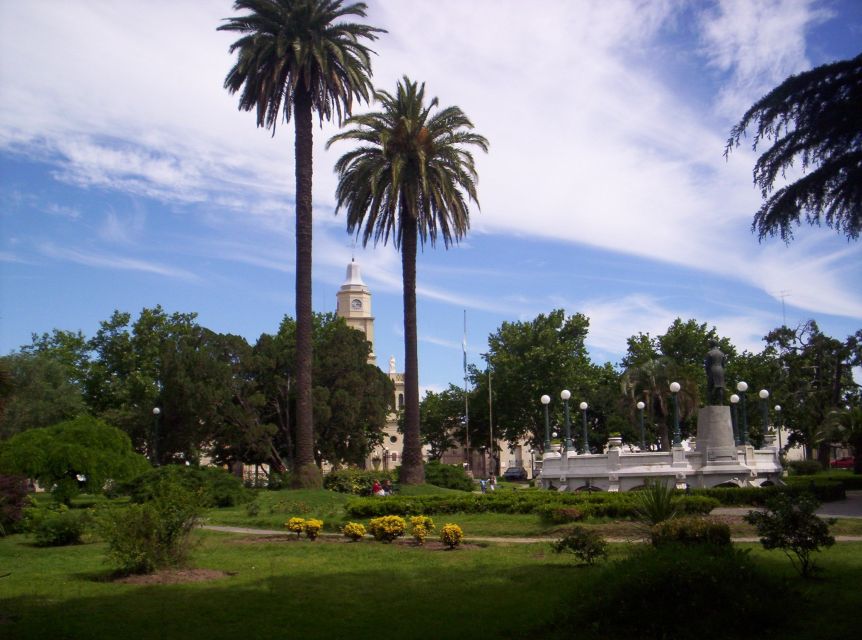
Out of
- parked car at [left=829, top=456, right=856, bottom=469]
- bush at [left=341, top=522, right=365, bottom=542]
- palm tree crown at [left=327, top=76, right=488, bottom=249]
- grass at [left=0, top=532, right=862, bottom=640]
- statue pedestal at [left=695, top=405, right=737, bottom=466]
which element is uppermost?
palm tree crown at [left=327, top=76, right=488, bottom=249]

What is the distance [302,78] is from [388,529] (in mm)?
21457

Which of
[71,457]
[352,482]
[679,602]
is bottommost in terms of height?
[679,602]

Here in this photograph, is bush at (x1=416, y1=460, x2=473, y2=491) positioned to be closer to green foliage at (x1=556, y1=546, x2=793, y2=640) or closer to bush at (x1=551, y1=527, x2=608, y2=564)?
bush at (x1=551, y1=527, x2=608, y2=564)

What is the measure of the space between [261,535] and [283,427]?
29562 mm

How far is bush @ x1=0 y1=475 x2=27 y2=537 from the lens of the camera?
76.1 feet

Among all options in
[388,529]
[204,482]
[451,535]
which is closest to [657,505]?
[451,535]

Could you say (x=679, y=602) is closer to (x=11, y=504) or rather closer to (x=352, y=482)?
(x=11, y=504)

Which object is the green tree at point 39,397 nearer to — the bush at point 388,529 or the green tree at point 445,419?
the green tree at point 445,419

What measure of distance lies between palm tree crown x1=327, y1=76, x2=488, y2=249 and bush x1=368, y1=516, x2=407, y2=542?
18.1 meters

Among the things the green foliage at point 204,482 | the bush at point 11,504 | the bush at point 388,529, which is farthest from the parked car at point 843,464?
the bush at point 11,504

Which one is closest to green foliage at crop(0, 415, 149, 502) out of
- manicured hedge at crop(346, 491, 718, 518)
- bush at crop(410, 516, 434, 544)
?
manicured hedge at crop(346, 491, 718, 518)

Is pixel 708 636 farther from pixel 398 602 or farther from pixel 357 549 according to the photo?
pixel 357 549

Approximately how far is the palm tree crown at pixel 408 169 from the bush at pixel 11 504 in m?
17.2

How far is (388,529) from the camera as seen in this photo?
765 inches
